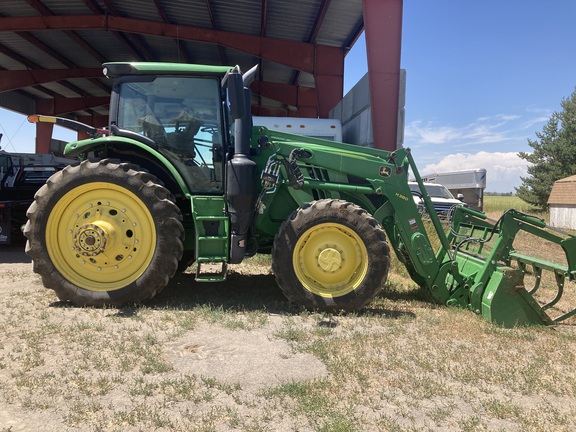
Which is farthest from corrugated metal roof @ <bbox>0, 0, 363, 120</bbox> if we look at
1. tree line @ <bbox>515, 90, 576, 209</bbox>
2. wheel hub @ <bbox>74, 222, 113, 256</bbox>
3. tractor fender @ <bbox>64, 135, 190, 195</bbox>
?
tree line @ <bbox>515, 90, 576, 209</bbox>

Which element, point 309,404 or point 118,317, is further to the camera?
point 118,317

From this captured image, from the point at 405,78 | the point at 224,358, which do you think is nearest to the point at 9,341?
the point at 224,358

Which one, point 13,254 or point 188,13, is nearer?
point 13,254

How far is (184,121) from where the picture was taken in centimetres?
496

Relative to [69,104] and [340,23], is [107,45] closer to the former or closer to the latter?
[340,23]

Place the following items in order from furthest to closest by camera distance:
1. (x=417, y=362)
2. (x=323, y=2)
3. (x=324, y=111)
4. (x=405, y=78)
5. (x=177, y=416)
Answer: (x=324, y=111)
(x=323, y=2)
(x=405, y=78)
(x=417, y=362)
(x=177, y=416)

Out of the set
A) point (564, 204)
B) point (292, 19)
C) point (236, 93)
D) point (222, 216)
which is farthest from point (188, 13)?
point (564, 204)

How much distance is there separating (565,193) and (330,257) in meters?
22.5

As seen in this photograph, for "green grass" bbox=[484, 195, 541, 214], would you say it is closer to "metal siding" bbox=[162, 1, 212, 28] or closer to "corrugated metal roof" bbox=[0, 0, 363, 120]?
"corrugated metal roof" bbox=[0, 0, 363, 120]

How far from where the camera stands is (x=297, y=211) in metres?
Answer: 4.74

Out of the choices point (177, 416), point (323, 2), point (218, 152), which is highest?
point (323, 2)

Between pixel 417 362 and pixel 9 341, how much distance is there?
335 centimetres

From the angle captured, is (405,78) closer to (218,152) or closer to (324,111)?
(324,111)

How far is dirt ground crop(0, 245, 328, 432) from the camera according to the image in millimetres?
2668
